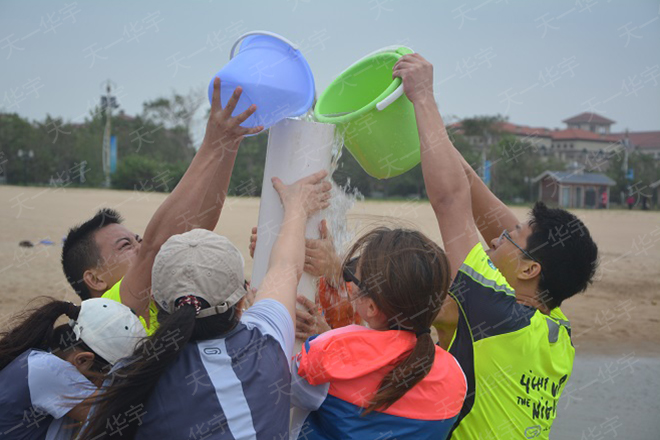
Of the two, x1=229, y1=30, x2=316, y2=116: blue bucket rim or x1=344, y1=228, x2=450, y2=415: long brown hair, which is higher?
x1=229, y1=30, x2=316, y2=116: blue bucket rim

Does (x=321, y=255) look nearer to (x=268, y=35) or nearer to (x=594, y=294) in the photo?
(x=268, y=35)

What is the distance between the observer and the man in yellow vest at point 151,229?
6.66 ft

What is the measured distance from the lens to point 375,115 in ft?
6.92

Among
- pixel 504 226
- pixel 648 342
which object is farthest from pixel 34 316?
pixel 648 342

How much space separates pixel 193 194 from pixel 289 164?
337mm

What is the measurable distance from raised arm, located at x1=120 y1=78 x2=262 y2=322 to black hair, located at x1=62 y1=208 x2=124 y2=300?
1.27 ft

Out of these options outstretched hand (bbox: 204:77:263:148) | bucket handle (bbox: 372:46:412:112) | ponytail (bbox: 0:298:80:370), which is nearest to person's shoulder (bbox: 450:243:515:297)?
bucket handle (bbox: 372:46:412:112)

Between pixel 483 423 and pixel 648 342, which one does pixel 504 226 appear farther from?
pixel 648 342

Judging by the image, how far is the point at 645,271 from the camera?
40.7 ft

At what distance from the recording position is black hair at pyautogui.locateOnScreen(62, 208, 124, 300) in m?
2.60

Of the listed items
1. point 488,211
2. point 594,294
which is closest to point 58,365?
point 488,211

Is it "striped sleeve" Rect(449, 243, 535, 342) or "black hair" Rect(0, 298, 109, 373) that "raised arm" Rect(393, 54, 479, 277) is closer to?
"striped sleeve" Rect(449, 243, 535, 342)

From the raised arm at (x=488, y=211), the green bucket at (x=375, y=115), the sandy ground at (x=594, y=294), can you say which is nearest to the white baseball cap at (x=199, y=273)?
the green bucket at (x=375, y=115)

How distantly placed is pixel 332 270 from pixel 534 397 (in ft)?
2.60
